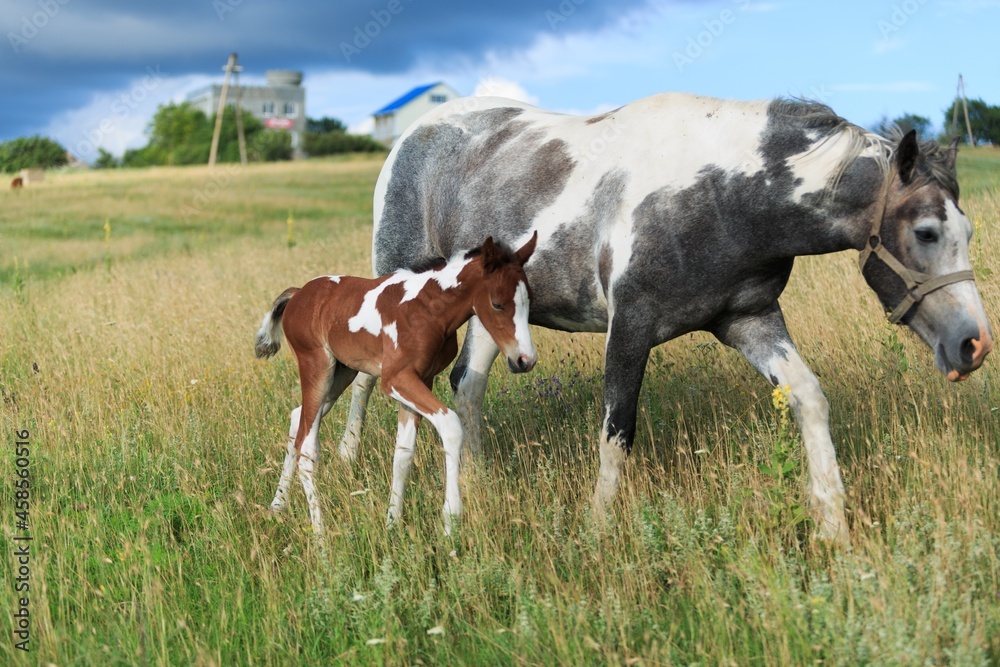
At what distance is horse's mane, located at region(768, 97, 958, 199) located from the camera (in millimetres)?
3824

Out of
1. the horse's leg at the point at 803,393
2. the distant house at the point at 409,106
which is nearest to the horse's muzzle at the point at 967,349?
the horse's leg at the point at 803,393

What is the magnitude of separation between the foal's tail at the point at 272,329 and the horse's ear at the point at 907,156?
10.3 ft

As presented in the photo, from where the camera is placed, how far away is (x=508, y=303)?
3.85 meters

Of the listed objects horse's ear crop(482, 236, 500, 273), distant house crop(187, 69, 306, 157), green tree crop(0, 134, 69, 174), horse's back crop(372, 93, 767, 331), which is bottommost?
horse's ear crop(482, 236, 500, 273)

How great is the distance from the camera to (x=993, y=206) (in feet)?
35.2

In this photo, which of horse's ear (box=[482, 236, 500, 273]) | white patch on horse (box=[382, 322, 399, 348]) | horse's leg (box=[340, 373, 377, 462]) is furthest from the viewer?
horse's leg (box=[340, 373, 377, 462])

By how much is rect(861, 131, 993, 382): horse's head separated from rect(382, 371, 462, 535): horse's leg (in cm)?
206

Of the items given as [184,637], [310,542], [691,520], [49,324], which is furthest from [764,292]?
[49,324]

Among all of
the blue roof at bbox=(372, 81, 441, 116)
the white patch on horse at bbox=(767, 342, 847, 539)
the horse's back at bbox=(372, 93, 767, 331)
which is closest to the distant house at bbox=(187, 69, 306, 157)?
the blue roof at bbox=(372, 81, 441, 116)

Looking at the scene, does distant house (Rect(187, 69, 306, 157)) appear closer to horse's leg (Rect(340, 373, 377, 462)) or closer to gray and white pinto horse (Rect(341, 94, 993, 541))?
horse's leg (Rect(340, 373, 377, 462))

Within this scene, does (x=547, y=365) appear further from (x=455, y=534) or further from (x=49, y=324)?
(x=49, y=324)

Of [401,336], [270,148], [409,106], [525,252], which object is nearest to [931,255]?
[525,252]

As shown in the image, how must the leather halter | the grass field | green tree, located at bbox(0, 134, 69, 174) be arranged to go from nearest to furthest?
1. the grass field
2. the leather halter
3. green tree, located at bbox(0, 134, 69, 174)

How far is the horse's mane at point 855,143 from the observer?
3.82 m
